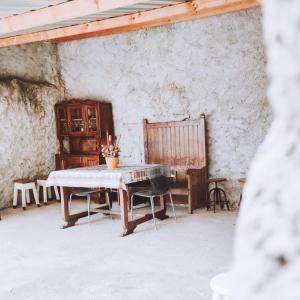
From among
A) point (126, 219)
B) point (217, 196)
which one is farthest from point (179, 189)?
point (126, 219)

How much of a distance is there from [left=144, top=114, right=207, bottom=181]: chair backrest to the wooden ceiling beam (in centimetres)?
340

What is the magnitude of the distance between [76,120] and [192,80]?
7.98ft

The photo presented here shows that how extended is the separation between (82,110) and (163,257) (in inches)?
167

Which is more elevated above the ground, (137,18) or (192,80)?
(137,18)

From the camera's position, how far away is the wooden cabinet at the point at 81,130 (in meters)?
7.81

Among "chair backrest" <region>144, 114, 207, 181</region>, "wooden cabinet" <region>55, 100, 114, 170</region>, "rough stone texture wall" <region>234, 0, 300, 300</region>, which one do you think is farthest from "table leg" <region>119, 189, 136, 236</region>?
"rough stone texture wall" <region>234, 0, 300, 300</region>

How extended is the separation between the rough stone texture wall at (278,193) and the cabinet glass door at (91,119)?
7.50 metres

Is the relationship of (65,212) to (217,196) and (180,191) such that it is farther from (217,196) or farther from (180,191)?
(217,196)

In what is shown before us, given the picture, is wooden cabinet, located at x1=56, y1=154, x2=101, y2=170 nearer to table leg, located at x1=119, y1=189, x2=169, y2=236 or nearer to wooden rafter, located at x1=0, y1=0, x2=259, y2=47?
table leg, located at x1=119, y1=189, x2=169, y2=236

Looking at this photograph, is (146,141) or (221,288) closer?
(221,288)

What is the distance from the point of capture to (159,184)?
5.57m

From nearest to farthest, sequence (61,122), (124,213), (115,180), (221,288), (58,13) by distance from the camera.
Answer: (221,288) → (58,13) → (115,180) → (124,213) → (61,122)

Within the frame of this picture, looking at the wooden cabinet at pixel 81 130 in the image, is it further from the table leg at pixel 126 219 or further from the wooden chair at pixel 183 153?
the table leg at pixel 126 219

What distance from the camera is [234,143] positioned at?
6688 millimetres
